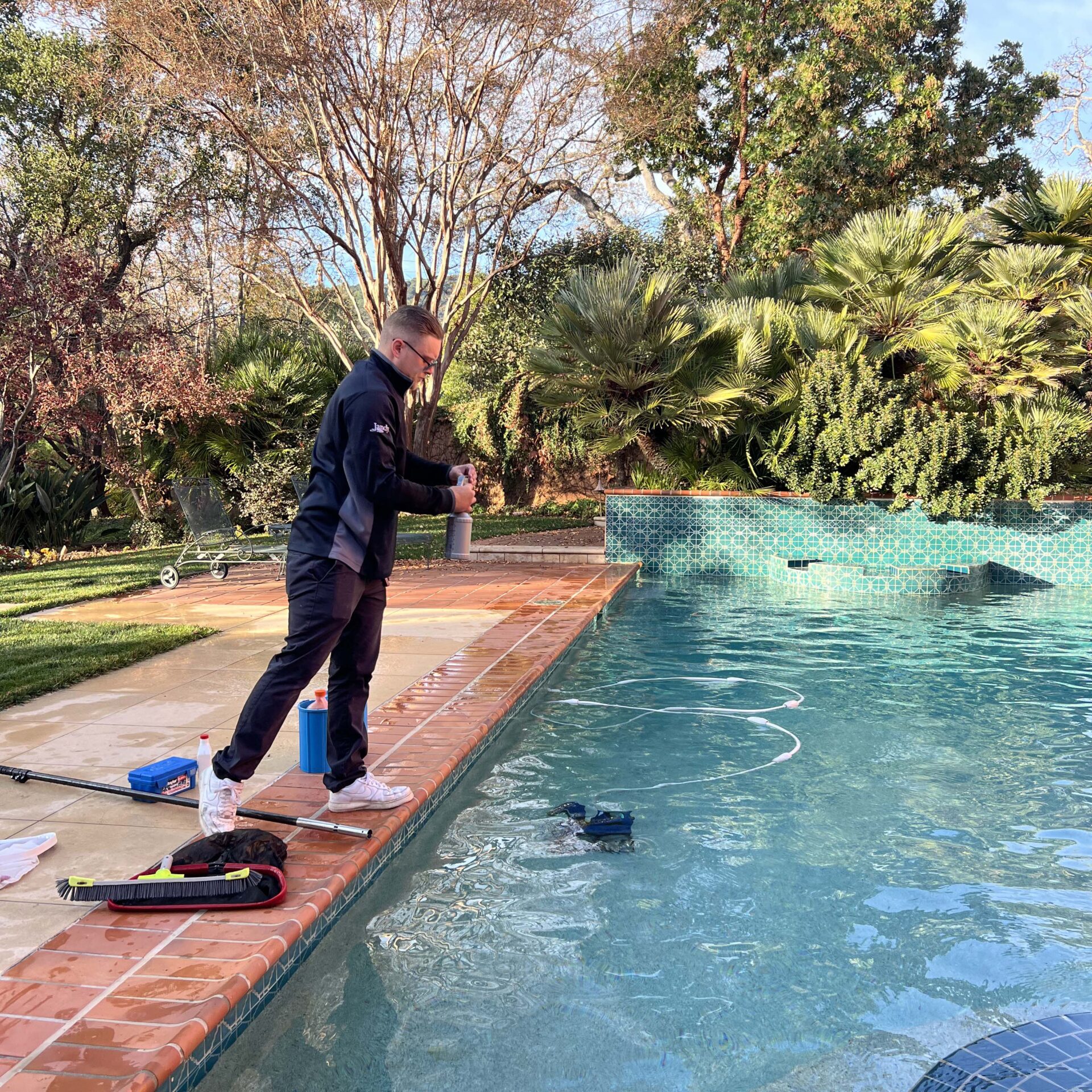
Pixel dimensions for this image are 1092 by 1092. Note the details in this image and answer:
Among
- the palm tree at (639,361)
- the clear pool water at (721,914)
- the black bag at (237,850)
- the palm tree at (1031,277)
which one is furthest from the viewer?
the palm tree at (1031,277)

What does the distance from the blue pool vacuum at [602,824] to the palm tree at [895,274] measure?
9286 millimetres

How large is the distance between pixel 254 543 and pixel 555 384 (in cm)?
411

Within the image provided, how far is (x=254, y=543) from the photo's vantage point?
12.0 meters

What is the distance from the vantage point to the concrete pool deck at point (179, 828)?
2.21 m

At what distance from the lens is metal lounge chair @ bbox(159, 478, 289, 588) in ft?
31.1

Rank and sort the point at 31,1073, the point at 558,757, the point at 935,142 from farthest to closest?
the point at 935,142
the point at 558,757
the point at 31,1073

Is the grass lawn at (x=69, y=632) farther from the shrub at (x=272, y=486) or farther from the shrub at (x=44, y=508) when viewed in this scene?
the shrub at (x=272, y=486)

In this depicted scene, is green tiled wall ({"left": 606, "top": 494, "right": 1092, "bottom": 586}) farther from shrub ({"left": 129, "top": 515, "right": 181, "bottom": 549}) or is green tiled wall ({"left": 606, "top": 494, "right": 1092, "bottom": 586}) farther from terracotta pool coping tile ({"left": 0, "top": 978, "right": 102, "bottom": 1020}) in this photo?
terracotta pool coping tile ({"left": 0, "top": 978, "right": 102, "bottom": 1020})

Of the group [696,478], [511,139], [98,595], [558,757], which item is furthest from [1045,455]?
[98,595]

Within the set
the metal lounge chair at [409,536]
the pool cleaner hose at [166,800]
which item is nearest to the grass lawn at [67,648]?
the pool cleaner hose at [166,800]

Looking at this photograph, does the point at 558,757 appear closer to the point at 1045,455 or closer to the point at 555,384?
the point at 555,384

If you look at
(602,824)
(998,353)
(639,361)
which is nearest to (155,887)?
(602,824)

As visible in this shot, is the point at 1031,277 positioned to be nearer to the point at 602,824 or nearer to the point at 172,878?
the point at 602,824

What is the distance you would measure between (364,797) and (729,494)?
959cm
